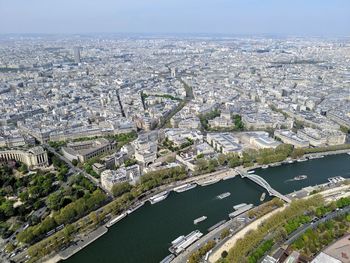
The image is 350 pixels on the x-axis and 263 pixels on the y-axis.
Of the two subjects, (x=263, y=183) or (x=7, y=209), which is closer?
(x=7, y=209)

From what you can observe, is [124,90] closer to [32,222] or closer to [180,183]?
[180,183]

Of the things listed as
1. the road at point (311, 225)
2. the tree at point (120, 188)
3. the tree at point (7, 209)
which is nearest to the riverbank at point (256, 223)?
the road at point (311, 225)

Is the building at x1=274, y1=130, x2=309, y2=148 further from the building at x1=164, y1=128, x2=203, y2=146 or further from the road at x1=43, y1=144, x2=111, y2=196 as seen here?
the road at x1=43, y1=144, x2=111, y2=196

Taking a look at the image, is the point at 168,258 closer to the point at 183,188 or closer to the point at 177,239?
the point at 177,239

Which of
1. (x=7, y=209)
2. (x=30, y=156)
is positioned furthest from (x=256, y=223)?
(x=30, y=156)

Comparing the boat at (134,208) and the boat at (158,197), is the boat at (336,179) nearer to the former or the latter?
the boat at (158,197)

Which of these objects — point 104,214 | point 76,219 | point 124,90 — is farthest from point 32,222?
point 124,90
